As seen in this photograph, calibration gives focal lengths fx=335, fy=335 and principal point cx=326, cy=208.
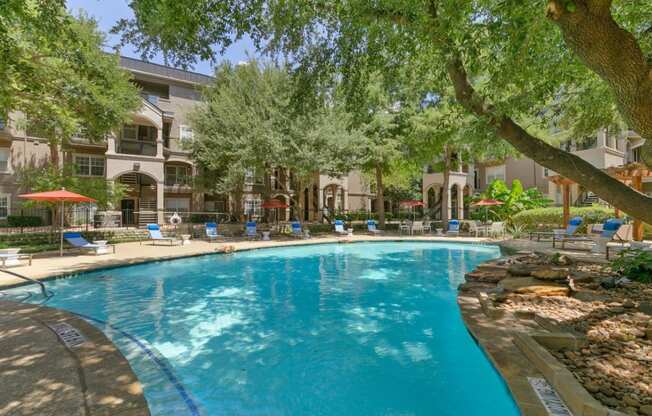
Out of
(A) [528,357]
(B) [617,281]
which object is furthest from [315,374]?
(B) [617,281]

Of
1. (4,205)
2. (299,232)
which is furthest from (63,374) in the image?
(4,205)

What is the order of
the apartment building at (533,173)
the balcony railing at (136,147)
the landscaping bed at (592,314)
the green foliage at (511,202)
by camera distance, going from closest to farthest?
the landscaping bed at (592,314)
the balcony railing at (136,147)
the green foliage at (511,202)
the apartment building at (533,173)

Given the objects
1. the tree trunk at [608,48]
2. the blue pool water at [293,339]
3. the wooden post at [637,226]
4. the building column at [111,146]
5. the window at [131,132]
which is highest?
the window at [131,132]

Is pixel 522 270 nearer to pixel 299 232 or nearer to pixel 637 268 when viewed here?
pixel 637 268

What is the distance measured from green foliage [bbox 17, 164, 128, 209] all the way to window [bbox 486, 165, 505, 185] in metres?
30.9

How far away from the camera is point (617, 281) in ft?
21.7

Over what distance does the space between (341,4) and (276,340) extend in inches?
270

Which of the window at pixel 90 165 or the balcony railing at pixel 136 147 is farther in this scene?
the window at pixel 90 165

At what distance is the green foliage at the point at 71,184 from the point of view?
16.0 metres

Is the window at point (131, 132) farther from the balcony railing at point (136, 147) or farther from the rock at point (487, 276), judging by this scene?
the rock at point (487, 276)

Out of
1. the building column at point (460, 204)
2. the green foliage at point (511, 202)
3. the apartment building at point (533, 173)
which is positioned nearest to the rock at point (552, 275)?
the apartment building at point (533, 173)

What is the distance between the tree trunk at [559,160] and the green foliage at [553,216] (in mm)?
15932

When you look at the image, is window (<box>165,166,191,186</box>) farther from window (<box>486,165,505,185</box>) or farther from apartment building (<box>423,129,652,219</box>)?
window (<box>486,165,505,185</box>)

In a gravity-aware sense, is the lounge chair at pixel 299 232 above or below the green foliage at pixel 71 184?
below
